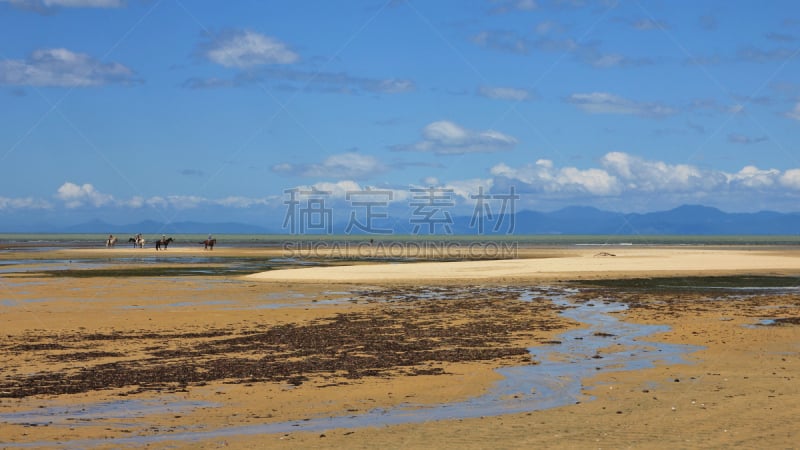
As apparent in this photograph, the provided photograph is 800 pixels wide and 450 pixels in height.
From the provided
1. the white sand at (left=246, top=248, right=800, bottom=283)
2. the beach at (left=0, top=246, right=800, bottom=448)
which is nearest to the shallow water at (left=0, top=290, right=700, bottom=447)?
the beach at (left=0, top=246, right=800, bottom=448)

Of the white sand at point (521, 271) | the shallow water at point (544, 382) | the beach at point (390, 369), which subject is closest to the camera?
the beach at point (390, 369)

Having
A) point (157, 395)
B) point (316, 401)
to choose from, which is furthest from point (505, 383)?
point (157, 395)

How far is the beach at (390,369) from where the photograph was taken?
A: 461 inches

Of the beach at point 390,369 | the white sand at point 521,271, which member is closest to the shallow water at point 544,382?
the beach at point 390,369

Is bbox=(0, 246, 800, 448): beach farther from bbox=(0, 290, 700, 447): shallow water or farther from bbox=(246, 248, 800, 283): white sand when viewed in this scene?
bbox=(246, 248, 800, 283): white sand

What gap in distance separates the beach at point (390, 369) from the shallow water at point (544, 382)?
7cm

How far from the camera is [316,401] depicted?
13.9m

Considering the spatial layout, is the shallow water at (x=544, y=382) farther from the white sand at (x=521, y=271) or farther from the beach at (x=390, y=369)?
the white sand at (x=521, y=271)

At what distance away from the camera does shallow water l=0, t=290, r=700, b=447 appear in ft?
39.7

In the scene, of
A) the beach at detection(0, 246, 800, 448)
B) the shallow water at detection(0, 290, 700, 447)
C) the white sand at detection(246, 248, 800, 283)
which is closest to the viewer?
the beach at detection(0, 246, 800, 448)

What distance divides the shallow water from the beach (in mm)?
73

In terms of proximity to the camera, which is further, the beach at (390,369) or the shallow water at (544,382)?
the shallow water at (544,382)

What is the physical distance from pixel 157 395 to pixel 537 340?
1045 centimetres

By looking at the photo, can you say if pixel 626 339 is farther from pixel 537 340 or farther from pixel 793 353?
pixel 793 353
